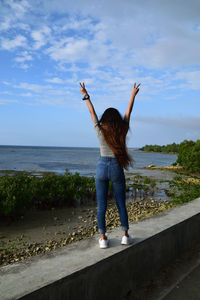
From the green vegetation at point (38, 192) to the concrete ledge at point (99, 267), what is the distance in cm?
530

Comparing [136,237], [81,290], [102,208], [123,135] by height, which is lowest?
[81,290]

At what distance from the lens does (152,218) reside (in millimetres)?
4066

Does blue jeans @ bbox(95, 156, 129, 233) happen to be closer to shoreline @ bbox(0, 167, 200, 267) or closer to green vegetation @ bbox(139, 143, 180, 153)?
shoreline @ bbox(0, 167, 200, 267)

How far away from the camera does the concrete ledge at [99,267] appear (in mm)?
2033

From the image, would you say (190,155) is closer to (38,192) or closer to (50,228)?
(38,192)

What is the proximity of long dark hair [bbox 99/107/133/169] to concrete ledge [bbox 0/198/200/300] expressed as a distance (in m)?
1.00

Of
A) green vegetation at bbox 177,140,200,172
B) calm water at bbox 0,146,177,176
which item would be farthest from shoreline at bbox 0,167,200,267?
green vegetation at bbox 177,140,200,172

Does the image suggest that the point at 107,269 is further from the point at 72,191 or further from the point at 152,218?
the point at 72,191

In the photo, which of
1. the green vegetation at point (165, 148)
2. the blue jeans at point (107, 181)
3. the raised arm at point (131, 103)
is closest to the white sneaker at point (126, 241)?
the blue jeans at point (107, 181)

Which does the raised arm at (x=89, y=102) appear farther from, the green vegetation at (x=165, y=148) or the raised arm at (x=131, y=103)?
the green vegetation at (x=165, y=148)

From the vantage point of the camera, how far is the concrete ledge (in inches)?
80.0

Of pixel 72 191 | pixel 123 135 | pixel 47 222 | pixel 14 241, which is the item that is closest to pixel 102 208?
pixel 123 135

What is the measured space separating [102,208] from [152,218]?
1473mm

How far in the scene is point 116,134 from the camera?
9.47 feet
